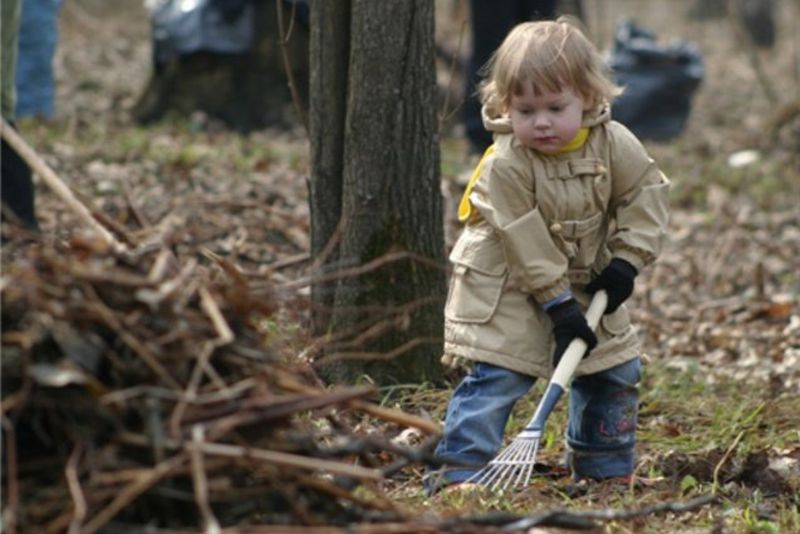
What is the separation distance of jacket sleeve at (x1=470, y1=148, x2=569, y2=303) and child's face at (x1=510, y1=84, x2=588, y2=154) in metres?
0.09

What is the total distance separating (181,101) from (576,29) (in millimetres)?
6674

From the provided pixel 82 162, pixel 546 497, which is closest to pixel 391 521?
pixel 546 497

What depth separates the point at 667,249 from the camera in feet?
27.9

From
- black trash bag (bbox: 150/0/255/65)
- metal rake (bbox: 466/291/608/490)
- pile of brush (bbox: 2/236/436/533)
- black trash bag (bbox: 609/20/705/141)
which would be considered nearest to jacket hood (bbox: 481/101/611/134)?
metal rake (bbox: 466/291/608/490)

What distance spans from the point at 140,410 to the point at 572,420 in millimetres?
2082

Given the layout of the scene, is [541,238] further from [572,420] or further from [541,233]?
[572,420]

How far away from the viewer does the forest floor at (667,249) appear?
4297mm

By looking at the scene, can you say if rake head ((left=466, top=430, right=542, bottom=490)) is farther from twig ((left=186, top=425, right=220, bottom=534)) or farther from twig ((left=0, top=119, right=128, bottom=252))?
twig ((left=186, top=425, right=220, bottom=534))

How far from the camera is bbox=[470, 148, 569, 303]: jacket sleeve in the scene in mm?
4199

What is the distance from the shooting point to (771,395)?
18.4 ft

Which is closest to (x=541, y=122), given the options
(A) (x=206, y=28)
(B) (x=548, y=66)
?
(B) (x=548, y=66)

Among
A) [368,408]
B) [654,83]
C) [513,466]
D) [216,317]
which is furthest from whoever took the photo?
[654,83]

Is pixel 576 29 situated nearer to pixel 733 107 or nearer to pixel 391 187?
pixel 391 187

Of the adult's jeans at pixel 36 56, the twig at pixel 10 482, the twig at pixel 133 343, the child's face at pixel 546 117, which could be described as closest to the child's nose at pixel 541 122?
the child's face at pixel 546 117
